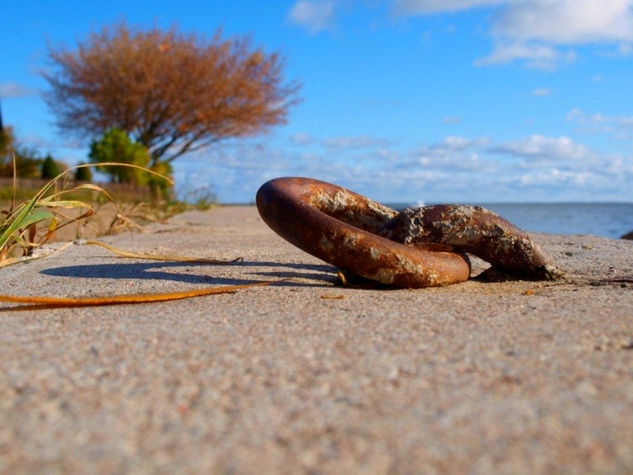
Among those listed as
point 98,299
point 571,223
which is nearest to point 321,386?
point 98,299

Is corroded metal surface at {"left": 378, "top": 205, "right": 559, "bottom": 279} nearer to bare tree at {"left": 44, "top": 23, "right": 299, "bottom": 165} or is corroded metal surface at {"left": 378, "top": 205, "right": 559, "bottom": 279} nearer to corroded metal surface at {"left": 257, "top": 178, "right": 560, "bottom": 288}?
corroded metal surface at {"left": 257, "top": 178, "right": 560, "bottom": 288}

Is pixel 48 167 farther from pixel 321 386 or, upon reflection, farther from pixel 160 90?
pixel 321 386

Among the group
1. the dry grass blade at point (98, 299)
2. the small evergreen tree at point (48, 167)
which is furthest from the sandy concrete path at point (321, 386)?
the small evergreen tree at point (48, 167)

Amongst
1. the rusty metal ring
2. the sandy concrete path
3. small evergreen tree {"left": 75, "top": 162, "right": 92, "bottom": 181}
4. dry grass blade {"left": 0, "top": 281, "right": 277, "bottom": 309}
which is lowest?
the sandy concrete path

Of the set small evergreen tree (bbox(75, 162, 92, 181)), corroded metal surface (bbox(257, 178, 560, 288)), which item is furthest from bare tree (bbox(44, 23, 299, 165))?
corroded metal surface (bbox(257, 178, 560, 288))

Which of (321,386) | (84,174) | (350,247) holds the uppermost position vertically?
(84,174)

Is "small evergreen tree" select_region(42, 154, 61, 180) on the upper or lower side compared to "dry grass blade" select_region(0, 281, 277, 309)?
upper

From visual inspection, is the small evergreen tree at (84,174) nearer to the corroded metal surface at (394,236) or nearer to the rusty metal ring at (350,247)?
the corroded metal surface at (394,236)

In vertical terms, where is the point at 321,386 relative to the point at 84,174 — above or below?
below
